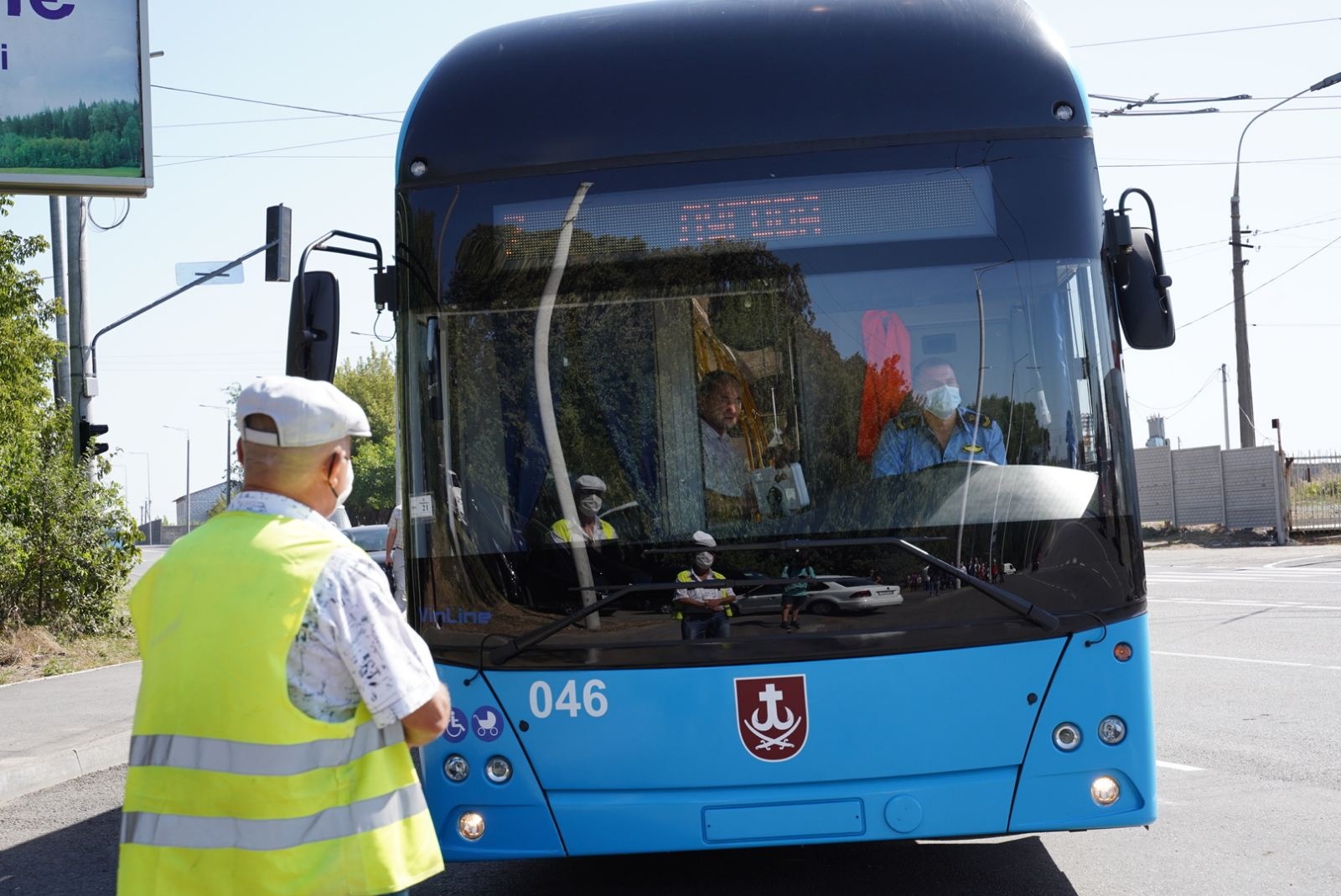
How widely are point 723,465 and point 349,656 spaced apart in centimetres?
212

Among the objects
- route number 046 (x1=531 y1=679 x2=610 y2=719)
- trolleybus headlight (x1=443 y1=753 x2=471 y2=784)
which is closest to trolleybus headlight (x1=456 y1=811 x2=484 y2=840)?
trolleybus headlight (x1=443 y1=753 x2=471 y2=784)

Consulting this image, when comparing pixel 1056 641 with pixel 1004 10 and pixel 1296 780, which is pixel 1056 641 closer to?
pixel 1004 10

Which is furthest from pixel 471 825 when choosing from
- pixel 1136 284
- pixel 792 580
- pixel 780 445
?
pixel 1136 284

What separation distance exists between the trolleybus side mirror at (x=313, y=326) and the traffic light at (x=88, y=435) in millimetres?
14222

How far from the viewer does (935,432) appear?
4.76 meters

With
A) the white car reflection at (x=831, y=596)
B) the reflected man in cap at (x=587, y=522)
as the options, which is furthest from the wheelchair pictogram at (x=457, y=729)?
the white car reflection at (x=831, y=596)

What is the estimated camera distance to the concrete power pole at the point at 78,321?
61.3 ft

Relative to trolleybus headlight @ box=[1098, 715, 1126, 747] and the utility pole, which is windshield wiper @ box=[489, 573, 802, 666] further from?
the utility pole

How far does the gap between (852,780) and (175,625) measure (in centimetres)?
249

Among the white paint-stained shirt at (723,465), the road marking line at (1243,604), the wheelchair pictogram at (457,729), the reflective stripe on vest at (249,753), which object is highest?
the white paint-stained shirt at (723,465)

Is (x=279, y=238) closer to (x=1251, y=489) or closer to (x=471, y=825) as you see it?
(x=471, y=825)

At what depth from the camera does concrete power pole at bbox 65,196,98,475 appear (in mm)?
18688

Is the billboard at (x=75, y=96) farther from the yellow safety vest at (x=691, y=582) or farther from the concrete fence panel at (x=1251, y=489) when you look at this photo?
the concrete fence panel at (x=1251, y=489)

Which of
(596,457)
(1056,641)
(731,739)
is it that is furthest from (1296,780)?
(596,457)
